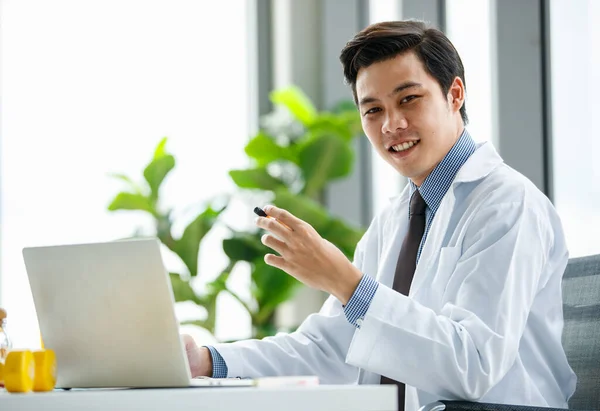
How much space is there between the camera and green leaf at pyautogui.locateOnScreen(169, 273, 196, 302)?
4.16m

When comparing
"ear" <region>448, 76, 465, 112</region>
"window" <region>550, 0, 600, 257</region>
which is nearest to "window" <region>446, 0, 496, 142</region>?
"window" <region>550, 0, 600, 257</region>

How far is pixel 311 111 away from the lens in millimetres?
4496

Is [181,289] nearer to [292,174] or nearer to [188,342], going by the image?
[292,174]

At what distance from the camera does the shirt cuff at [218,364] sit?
182cm

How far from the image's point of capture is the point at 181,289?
417 cm

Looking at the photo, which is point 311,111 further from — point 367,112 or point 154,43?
point 367,112

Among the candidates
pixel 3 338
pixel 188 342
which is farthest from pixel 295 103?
pixel 3 338

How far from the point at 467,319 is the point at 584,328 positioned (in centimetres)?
39

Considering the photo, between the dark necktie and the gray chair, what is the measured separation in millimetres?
344

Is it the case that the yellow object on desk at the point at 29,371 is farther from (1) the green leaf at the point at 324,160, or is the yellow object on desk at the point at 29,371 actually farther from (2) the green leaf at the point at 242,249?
(1) the green leaf at the point at 324,160

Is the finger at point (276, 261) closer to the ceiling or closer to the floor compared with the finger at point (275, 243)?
closer to the floor

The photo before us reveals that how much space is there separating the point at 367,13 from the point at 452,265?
10.9ft

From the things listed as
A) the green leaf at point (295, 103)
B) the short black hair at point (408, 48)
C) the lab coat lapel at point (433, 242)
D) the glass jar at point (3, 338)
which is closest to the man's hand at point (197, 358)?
the glass jar at point (3, 338)

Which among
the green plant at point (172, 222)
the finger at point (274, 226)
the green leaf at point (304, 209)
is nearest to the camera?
the finger at point (274, 226)
